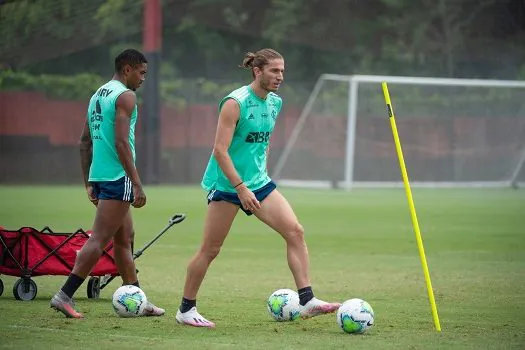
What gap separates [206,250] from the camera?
8.77m

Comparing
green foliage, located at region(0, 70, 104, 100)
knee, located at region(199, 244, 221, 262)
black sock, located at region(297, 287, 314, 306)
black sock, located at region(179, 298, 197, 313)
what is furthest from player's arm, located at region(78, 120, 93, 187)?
green foliage, located at region(0, 70, 104, 100)

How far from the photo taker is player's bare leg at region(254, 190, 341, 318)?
8.80 meters

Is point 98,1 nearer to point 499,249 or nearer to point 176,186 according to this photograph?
point 176,186

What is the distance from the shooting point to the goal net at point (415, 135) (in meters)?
31.2

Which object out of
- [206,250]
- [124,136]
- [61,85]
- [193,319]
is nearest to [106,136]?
[124,136]

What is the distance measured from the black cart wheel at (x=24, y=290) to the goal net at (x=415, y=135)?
69.1ft

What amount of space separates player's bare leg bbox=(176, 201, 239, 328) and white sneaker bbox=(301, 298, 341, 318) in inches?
27.3

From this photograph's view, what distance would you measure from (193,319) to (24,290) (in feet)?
6.91

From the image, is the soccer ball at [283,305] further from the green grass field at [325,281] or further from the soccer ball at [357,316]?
the soccer ball at [357,316]

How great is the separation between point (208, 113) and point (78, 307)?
2663cm

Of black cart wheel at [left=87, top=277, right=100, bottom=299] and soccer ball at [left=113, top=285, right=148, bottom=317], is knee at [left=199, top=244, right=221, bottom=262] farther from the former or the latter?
black cart wheel at [left=87, top=277, right=100, bottom=299]

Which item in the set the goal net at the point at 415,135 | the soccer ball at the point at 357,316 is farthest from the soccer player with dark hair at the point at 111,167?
the goal net at the point at 415,135

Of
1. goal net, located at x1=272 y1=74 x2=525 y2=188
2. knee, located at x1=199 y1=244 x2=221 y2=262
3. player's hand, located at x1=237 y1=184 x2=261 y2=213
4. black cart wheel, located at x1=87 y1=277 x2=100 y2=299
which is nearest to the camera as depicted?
player's hand, located at x1=237 y1=184 x2=261 y2=213

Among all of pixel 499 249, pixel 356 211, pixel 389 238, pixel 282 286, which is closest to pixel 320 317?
pixel 282 286
